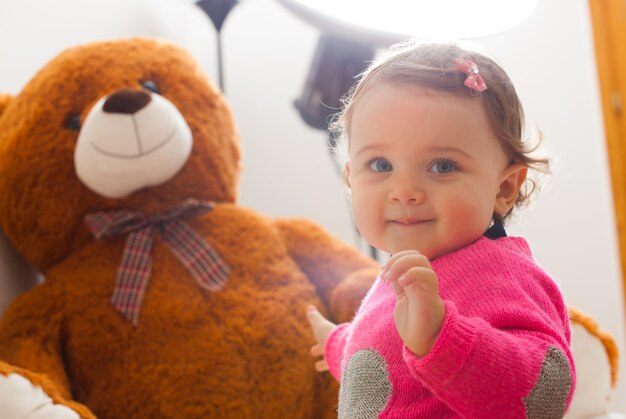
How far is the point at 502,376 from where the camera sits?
54 cm

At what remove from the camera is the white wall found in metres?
1.78

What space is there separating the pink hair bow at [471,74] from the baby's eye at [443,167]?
0.07 metres

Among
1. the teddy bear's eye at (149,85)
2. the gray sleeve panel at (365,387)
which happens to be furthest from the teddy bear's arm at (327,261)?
the gray sleeve panel at (365,387)

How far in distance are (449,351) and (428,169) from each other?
0.18 meters

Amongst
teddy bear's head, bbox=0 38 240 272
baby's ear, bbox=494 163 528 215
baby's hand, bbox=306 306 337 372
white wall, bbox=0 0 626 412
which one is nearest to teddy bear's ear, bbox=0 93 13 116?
teddy bear's head, bbox=0 38 240 272

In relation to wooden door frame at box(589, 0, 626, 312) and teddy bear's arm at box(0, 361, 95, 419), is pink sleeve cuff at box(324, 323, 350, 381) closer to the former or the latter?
teddy bear's arm at box(0, 361, 95, 419)

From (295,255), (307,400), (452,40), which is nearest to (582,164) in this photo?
(295,255)

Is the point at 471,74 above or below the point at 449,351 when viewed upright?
above

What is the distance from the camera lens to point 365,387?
64 cm

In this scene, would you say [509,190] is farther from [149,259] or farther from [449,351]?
[149,259]

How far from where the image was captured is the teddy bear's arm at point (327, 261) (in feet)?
3.56

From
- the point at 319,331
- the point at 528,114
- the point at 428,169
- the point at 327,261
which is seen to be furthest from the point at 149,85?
the point at 528,114

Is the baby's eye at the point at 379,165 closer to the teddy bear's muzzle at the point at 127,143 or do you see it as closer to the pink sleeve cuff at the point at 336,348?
the pink sleeve cuff at the point at 336,348

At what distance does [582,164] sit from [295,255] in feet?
3.28
